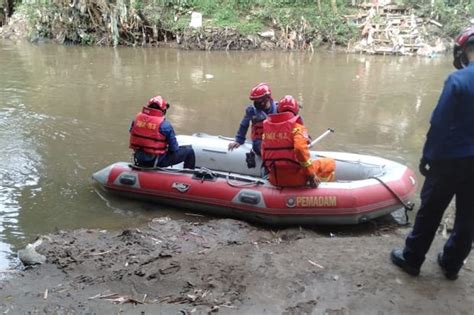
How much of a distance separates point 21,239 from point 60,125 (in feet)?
13.3

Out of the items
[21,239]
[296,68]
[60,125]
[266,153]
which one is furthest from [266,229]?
[296,68]

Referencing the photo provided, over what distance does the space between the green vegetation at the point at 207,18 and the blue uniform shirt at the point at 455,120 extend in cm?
1469

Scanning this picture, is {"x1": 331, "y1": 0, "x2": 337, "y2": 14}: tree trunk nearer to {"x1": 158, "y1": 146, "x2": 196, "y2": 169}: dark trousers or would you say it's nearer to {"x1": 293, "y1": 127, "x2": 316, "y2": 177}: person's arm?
{"x1": 158, "y1": 146, "x2": 196, "y2": 169}: dark trousers

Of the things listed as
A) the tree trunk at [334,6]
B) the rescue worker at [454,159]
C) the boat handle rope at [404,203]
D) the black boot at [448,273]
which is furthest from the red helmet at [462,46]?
the tree trunk at [334,6]

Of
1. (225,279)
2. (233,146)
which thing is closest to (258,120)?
(233,146)

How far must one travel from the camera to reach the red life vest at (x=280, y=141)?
15.0ft

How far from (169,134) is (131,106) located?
4.54 meters

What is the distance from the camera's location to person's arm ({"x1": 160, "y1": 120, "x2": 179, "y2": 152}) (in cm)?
541

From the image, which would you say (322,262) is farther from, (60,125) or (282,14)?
(282,14)

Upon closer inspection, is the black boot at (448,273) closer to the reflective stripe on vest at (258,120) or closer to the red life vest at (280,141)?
the red life vest at (280,141)

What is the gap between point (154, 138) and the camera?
5398 mm

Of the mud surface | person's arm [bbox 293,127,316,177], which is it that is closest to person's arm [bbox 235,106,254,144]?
person's arm [bbox 293,127,316,177]

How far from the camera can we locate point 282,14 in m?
17.9

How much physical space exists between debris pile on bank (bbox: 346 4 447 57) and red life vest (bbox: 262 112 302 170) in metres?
12.9
